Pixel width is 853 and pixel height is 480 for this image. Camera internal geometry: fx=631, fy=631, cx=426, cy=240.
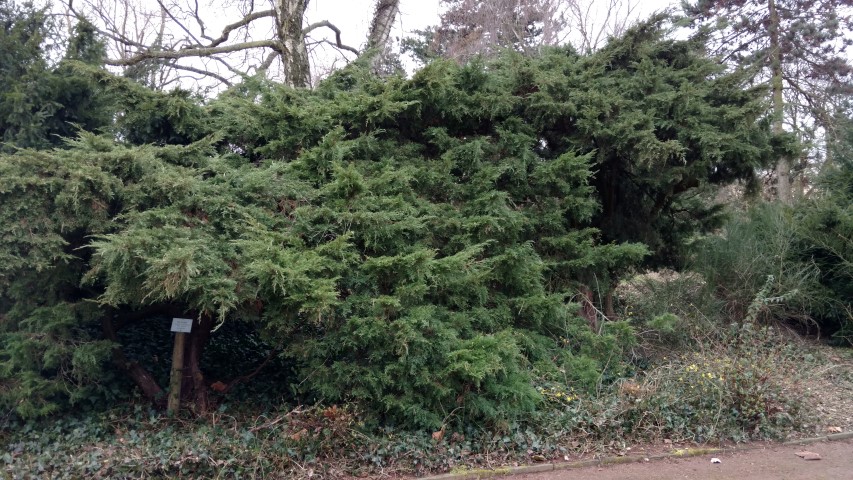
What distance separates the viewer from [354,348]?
570cm

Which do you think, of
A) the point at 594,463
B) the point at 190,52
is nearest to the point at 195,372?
the point at 594,463

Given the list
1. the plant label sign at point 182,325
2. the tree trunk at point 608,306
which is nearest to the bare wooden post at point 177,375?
the plant label sign at point 182,325

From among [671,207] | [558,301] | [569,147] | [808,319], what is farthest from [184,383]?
[808,319]

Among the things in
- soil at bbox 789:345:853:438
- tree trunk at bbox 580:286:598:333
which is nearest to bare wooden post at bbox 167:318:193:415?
tree trunk at bbox 580:286:598:333

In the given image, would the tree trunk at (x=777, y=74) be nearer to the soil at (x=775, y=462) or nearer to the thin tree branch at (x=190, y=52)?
the soil at (x=775, y=462)

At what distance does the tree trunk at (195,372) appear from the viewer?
655 cm

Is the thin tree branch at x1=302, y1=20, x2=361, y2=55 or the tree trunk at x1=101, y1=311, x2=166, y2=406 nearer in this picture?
the tree trunk at x1=101, y1=311, x2=166, y2=406

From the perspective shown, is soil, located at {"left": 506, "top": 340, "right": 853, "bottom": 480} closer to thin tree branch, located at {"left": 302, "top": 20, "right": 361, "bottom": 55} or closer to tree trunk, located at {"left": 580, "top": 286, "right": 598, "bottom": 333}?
tree trunk, located at {"left": 580, "top": 286, "right": 598, "bottom": 333}

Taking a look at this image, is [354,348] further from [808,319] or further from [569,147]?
[808,319]

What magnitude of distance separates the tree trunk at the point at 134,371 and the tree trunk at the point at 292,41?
7068 mm

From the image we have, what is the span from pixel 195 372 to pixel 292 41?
8.01 meters

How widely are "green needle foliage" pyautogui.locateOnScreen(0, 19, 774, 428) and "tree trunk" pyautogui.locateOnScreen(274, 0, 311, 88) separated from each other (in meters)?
3.68

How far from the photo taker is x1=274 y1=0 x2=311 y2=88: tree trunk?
12.5 metres

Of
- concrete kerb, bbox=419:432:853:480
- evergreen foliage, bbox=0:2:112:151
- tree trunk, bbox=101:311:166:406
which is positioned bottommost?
concrete kerb, bbox=419:432:853:480
